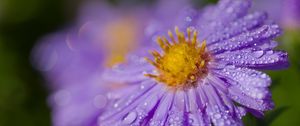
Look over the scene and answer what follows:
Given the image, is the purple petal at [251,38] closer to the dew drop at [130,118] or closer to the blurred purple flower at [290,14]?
the dew drop at [130,118]

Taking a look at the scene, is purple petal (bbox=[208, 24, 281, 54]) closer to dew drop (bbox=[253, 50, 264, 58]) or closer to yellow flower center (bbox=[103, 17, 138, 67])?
dew drop (bbox=[253, 50, 264, 58])

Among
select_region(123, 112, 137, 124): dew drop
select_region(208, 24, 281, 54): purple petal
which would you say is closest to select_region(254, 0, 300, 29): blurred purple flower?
select_region(208, 24, 281, 54): purple petal

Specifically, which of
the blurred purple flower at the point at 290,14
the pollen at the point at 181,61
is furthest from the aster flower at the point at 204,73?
the blurred purple flower at the point at 290,14

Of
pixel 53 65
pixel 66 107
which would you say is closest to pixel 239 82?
pixel 66 107

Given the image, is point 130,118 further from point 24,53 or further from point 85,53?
point 24,53

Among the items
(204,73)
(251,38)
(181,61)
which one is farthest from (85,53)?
(251,38)

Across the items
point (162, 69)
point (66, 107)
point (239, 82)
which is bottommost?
point (239, 82)

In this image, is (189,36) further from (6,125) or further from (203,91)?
(6,125)
